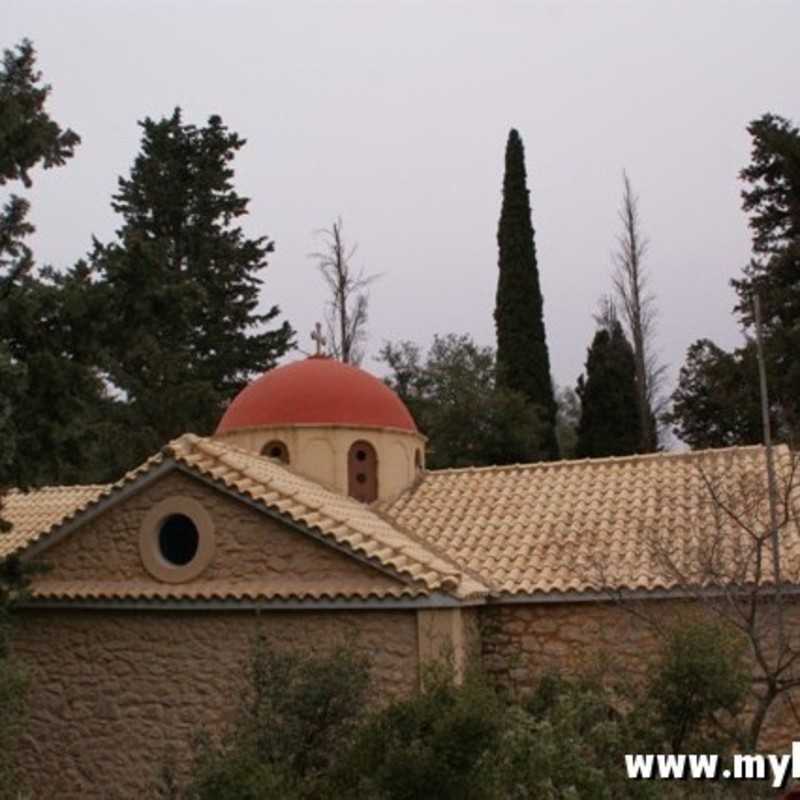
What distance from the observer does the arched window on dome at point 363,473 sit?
50.0ft

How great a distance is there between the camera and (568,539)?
13039 mm

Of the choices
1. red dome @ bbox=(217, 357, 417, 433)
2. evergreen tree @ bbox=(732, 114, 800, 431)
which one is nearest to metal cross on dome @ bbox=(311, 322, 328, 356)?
red dome @ bbox=(217, 357, 417, 433)

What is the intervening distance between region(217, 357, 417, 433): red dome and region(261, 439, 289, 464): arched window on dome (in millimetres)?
286

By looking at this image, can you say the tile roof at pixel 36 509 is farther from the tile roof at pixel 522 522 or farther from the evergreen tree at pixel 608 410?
the evergreen tree at pixel 608 410

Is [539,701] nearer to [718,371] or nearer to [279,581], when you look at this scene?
[279,581]

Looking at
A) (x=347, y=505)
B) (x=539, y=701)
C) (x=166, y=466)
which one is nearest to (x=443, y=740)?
(x=539, y=701)

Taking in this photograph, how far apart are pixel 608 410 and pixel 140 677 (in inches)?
778

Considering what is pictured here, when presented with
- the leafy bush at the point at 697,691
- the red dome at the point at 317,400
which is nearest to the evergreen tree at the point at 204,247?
the red dome at the point at 317,400

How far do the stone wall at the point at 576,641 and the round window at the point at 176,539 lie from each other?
10.9ft

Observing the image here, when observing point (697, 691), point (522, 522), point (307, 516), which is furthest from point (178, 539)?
point (697, 691)

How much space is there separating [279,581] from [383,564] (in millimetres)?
1229

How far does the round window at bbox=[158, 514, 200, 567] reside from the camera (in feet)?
40.7

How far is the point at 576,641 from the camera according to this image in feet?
39.2

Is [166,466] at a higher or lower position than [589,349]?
lower
